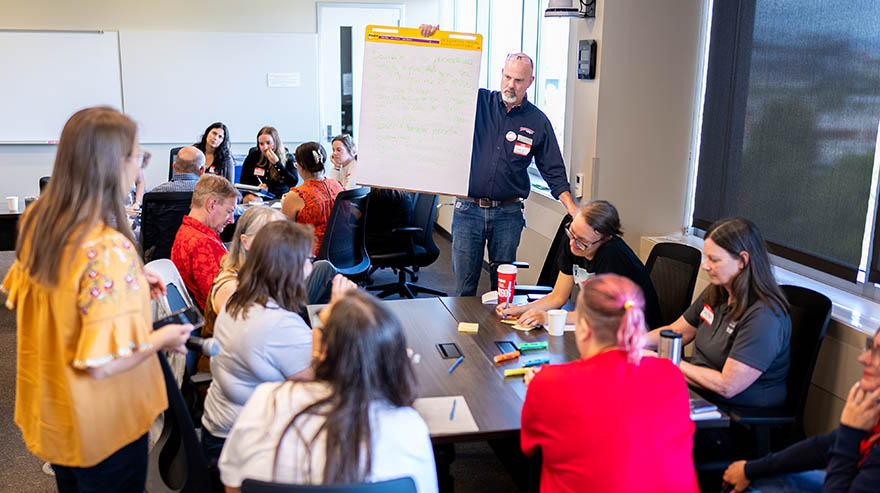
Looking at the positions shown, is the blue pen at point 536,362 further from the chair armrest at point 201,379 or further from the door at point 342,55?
the door at point 342,55

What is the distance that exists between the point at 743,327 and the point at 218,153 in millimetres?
4534

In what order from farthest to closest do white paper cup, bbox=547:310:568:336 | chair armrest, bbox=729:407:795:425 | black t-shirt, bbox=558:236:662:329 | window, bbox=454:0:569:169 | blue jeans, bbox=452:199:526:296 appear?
window, bbox=454:0:569:169 < blue jeans, bbox=452:199:526:296 < black t-shirt, bbox=558:236:662:329 < white paper cup, bbox=547:310:568:336 < chair armrest, bbox=729:407:795:425

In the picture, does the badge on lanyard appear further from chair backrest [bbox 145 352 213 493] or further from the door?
the door

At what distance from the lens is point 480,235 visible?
405 cm

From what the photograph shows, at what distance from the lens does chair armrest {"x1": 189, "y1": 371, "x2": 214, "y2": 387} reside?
238 cm

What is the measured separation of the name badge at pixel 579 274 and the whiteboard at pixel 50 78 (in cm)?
586

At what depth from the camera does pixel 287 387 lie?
150 cm

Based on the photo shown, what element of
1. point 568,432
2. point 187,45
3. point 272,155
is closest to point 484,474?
point 568,432

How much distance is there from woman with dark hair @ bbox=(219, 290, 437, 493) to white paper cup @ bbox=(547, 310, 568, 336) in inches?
47.7

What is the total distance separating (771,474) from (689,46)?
8.49 feet

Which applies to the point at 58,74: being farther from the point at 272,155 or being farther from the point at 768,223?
the point at 768,223

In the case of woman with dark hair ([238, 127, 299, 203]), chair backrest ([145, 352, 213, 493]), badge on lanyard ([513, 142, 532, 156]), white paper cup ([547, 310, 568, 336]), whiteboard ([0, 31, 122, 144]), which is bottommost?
chair backrest ([145, 352, 213, 493])

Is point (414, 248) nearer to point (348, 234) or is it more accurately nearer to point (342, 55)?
point (348, 234)

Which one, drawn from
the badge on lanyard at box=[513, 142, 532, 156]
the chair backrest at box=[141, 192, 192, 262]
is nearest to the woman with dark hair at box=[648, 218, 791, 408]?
the badge on lanyard at box=[513, 142, 532, 156]
